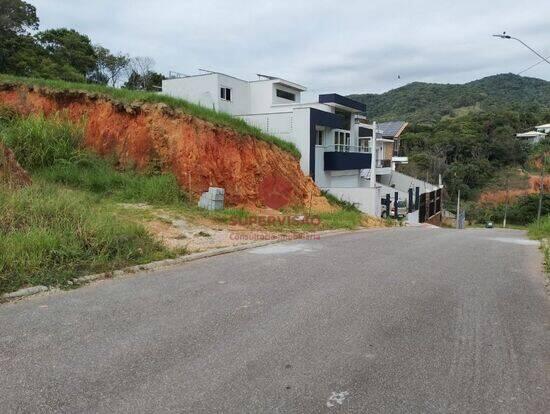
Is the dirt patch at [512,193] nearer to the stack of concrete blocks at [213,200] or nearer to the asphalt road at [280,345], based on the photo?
the stack of concrete blocks at [213,200]

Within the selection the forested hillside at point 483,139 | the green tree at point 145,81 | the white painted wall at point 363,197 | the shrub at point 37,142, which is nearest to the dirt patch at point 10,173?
the shrub at point 37,142

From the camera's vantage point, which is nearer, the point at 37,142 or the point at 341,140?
the point at 37,142

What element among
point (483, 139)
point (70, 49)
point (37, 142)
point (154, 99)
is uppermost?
point (70, 49)

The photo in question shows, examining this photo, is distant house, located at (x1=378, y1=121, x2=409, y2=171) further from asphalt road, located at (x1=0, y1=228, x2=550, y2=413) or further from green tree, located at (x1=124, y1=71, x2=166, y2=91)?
asphalt road, located at (x1=0, y1=228, x2=550, y2=413)

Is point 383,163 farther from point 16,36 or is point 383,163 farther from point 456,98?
point 456,98

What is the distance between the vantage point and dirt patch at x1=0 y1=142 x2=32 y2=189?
35.1ft

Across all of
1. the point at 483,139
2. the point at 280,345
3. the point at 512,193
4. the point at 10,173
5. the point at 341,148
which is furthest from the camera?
the point at 483,139

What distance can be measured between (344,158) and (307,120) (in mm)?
5219

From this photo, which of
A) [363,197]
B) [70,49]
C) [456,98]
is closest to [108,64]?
[70,49]

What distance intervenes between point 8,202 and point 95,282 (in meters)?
2.68

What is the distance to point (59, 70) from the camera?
32812 millimetres

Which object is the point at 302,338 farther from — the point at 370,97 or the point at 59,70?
the point at 370,97

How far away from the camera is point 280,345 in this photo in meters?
4.65

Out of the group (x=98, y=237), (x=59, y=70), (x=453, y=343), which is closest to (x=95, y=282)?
(x=98, y=237)
